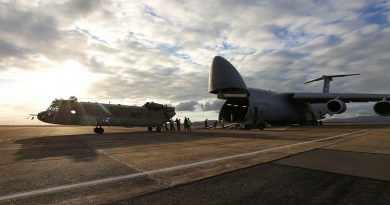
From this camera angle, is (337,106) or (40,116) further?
(337,106)

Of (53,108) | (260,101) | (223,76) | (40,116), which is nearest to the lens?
(40,116)

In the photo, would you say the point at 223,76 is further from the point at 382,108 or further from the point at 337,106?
the point at 382,108

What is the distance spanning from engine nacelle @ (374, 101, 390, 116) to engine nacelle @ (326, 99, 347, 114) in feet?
9.90

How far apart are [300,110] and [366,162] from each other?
33.3 meters

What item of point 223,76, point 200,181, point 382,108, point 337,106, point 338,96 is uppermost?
point 223,76

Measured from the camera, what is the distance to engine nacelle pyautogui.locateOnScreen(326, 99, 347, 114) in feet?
106

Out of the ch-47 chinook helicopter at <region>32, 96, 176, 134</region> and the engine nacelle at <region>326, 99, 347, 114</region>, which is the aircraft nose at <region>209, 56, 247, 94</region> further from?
the engine nacelle at <region>326, 99, 347, 114</region>

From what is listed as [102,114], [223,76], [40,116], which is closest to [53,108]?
[40,116]

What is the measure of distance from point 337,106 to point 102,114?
81.3 ft

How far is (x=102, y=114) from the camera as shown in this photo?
28141 mm

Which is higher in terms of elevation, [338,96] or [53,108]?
[338,96]

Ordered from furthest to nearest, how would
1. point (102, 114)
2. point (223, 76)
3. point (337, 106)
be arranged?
point (337, 106)
point (223, 76)
point (102, 114)

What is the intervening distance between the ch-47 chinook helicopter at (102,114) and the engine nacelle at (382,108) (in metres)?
22.2

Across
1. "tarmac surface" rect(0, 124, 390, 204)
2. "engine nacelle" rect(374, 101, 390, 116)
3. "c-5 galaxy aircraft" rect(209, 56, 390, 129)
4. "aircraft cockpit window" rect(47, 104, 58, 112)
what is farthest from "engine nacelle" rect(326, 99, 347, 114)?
"aircraft cockpit window" rect(47, 104, 58, 112)
